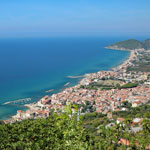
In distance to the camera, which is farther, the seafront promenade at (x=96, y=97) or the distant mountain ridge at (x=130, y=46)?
the distant mountain ridge at (x=130, y=46)

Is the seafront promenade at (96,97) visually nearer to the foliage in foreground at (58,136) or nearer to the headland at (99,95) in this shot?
the headland at (99,95)

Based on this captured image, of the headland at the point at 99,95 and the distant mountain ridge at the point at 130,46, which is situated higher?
the distant mountain ridge at the point at 130,46

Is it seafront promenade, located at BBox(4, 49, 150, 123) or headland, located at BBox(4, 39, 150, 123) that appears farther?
headland, located at BBox(4, 39, 150, 123)

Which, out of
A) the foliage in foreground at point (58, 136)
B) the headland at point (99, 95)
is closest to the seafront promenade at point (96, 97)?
the headland at point (99, 95)

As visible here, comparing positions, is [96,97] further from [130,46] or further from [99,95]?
[130,46]

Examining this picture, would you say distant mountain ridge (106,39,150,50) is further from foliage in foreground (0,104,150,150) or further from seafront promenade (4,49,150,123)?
foliage in foreground (0,104,150,150)

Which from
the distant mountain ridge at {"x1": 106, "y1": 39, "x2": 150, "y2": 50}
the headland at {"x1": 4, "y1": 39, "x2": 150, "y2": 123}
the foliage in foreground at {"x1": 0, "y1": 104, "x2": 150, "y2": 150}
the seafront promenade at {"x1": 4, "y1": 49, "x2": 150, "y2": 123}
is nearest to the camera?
the foliage in foreground at {"x1": 0, "y1": 104, "x2": 150, "y2": 150}

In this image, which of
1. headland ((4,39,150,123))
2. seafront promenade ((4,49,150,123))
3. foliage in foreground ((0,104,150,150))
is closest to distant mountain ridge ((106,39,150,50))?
headland ((4,39,150,123))

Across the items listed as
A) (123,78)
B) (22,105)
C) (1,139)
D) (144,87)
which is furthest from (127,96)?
(1,139)
